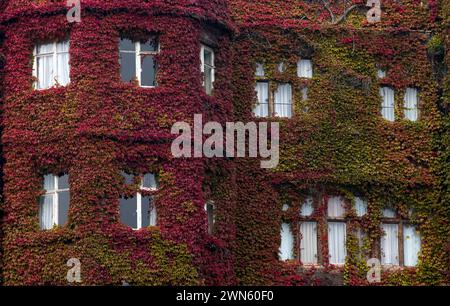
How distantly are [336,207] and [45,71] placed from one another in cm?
980

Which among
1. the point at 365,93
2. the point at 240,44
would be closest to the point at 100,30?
the point at 240,44

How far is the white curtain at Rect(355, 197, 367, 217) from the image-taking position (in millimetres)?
43812

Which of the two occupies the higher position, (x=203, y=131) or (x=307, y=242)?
(x=203, y=131)

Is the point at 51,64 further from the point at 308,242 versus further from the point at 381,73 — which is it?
the point at 381,73

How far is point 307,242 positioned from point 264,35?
6593 mm

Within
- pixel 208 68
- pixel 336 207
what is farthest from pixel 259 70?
pixel 336 207

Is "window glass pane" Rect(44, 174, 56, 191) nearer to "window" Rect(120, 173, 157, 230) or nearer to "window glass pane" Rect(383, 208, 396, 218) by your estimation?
"window" Rect(120, 173, 157, 230)

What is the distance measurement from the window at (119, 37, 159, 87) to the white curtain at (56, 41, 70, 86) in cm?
156

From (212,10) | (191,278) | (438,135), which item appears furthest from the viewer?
(438,135)

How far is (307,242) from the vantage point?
43531 millimetres

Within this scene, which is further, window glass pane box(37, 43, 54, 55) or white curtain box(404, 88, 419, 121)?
white curtain box(404, 88, 419, 121)

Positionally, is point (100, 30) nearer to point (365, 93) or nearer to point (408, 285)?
point (365, 93)

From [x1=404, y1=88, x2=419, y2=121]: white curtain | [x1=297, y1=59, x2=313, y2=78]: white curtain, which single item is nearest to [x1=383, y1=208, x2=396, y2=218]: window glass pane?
[x1=404, y1=88, x2=419, y2=121]: white curtain

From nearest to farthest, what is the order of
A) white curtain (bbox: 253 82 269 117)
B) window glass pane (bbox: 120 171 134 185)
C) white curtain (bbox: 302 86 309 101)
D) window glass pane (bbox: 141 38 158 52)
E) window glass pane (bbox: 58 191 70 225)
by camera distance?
1. window glass pane (bbox: 120 171 134 185)
2. window glass pane (bbox: 58 191 70 225)
3. window glass pane (bbox: 141 38 158 52)
4. white curtain (bbox: 253 82 269 117)
5. white curtain (bbox: 302 86 309 101)
